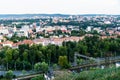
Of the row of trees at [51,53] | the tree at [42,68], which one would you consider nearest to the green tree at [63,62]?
the row of trees at [51,53]

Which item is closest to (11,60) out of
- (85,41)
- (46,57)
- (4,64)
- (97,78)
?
(4,64)

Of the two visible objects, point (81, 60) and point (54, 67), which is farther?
point (81, 60)

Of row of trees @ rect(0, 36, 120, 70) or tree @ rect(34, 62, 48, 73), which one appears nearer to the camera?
tree @ rect(34, 62, 48, 73)

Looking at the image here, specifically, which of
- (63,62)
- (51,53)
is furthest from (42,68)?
(51,53)

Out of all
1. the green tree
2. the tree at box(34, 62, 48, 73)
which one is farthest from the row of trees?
the tree at box(34, 62, 48, 73)

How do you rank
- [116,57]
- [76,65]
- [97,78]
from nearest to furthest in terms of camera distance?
[97,78] → [76,65] → [116,57]

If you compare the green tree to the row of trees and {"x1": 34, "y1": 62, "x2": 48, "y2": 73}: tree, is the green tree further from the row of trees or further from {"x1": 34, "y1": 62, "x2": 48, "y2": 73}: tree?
{"x1": 34, "y1": 62, "x2": 48, "y2": 73}: tree

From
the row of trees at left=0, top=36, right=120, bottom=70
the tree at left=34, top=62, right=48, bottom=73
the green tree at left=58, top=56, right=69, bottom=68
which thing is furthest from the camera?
the row of trees at left=0, top=36, right=120, bottom=70

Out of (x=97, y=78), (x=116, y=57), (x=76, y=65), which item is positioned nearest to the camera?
(x=97, y=78)

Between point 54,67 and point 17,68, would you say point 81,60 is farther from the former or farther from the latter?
point 17,68
